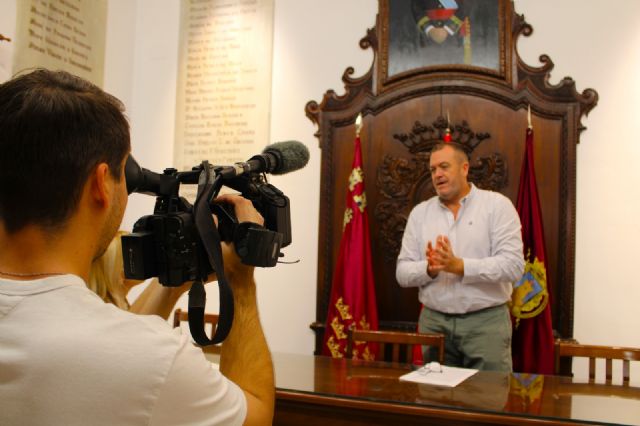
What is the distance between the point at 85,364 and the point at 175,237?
0.31 metres

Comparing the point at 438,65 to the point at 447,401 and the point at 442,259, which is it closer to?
the point at 442,259

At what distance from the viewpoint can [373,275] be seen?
424cm

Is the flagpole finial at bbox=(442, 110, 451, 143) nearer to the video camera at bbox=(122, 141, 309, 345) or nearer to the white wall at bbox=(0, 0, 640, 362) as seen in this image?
the white wall at bbox=(0, 0, 640, 362)

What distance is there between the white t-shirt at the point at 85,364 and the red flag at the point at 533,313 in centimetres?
308

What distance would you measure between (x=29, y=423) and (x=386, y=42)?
13.0ft

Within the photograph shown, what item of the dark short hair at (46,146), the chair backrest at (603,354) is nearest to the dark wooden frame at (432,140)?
the chair backrest at (603,354)

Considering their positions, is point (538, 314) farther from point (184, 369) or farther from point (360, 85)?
point (184, 369)

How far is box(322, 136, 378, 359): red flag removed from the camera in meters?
3.99

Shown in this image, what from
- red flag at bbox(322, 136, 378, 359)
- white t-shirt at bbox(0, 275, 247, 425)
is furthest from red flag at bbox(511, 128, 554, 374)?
white t-shirt at bbox(0, 275, 247, 425)

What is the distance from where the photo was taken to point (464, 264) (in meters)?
3.30

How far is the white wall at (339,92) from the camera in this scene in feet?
12.7

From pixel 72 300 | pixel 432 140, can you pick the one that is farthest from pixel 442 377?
pixel 432 140

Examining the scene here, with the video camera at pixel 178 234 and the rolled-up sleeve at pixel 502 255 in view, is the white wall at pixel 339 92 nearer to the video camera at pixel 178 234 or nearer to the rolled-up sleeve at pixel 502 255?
the rolled-up sleeve at pixel 502 255

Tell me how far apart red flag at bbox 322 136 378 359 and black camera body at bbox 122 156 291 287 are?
9.48 ft
